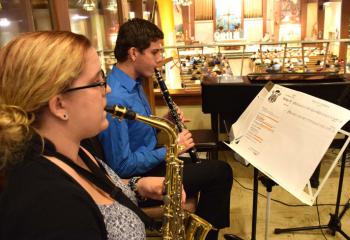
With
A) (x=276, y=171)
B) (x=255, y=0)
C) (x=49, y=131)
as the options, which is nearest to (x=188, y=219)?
(x=276, y=171)

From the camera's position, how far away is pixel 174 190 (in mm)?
1337

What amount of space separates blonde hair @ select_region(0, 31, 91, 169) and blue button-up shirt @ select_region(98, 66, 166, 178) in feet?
2.29

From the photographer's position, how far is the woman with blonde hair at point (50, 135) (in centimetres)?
Result: 69

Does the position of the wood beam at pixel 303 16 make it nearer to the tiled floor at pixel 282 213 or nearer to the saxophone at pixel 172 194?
the tiled floor at pixel 282 213

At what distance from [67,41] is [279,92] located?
1.01m

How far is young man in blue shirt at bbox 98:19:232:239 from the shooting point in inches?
65.7

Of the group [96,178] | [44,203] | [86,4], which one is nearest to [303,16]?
[86,4]

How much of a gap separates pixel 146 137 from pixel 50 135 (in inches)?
35.6

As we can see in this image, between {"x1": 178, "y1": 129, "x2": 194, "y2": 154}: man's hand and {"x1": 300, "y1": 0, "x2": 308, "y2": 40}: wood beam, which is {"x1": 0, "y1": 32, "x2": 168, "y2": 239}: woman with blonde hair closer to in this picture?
{"x1": 178, "y1": 129, "x2": 194, "y2": 154}: man's hand

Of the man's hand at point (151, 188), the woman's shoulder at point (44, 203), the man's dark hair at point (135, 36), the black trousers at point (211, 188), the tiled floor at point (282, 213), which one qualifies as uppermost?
the man's dark hair at point (135, 36)

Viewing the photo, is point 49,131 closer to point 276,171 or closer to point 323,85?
point 276,171

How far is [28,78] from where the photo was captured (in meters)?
0.78

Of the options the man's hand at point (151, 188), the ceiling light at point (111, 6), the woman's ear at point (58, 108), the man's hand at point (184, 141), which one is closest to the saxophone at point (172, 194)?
the man's hand at point (151, 188)

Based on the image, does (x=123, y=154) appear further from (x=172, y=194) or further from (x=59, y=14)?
(x=59, y=14)
